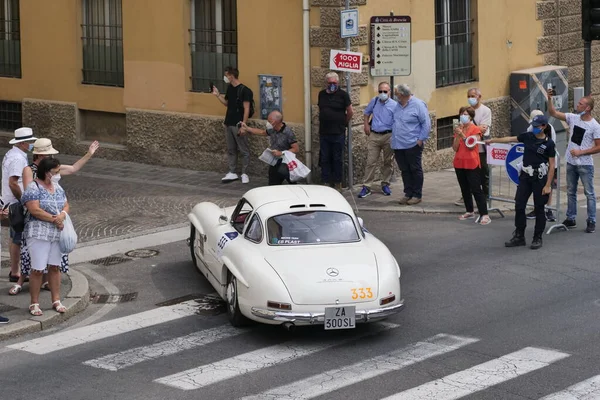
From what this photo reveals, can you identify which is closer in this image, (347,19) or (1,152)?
(347,19)

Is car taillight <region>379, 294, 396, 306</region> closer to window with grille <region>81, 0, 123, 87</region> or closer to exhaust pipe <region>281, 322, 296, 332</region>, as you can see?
exhaust pipe <region>281, 322, 296, 332</region>

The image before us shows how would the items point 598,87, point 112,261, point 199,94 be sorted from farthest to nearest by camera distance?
point 598,87
point 199,94
point 112,261

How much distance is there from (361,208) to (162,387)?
29.1 ft

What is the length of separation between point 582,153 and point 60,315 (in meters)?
7.83

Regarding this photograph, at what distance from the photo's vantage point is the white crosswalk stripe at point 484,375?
32.3ft

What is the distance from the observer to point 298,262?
12.0 meters

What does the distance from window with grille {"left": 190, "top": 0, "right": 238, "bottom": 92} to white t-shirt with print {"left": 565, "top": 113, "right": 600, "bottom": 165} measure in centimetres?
719

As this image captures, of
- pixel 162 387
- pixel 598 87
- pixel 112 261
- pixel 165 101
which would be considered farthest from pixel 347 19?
pixel 162 387

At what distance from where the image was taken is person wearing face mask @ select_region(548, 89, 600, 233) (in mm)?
16453

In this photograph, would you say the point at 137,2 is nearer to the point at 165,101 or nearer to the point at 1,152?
the point at 165,101

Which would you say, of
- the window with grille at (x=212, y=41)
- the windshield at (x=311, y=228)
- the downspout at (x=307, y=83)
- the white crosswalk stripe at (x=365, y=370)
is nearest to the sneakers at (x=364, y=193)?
the downspout at (x=307, y=83)

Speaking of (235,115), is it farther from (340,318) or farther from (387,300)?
(340,318)

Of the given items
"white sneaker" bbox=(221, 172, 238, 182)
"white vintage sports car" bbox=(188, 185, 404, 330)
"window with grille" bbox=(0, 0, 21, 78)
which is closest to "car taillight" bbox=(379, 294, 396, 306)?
"white vintage sports car" bbox=(188, 185, 404, 330)

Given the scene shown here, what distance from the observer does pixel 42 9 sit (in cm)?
2419
